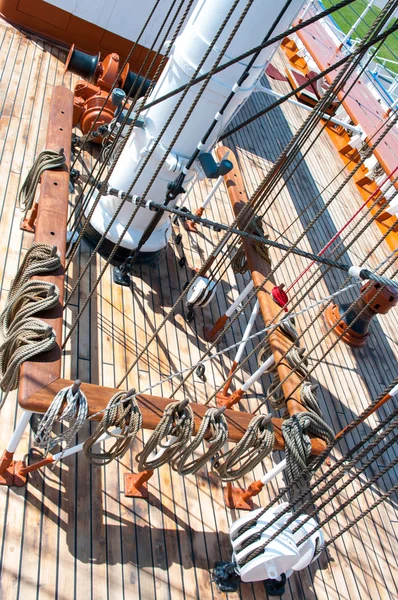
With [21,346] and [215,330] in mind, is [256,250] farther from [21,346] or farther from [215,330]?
[21,346]

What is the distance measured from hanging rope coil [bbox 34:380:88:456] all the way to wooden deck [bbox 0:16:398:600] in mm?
612

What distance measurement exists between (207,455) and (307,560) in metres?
0.98

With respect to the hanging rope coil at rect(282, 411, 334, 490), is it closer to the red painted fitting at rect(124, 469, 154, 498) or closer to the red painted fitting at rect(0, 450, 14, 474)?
the red painted fitting at rect(124, 469, 154, 498)

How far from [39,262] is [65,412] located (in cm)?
116

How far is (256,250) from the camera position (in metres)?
5.11

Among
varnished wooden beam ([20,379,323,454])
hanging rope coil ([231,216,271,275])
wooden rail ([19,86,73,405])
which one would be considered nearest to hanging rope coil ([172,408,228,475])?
varnished wooden beam ([20,379,323,454])

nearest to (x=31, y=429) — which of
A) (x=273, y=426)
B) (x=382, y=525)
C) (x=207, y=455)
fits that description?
(x=207, y=455)

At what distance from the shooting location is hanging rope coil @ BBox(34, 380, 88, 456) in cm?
295

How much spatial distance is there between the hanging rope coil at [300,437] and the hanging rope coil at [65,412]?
1334 millimetres

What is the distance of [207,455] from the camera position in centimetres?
341

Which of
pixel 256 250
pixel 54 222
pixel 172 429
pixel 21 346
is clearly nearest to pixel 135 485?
pixel 172 429

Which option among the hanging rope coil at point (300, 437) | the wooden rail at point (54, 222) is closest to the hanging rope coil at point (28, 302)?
the wooden rail at point (54, 222)

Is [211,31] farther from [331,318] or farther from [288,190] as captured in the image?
[288,190]

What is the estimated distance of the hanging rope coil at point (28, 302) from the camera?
11.2ft
